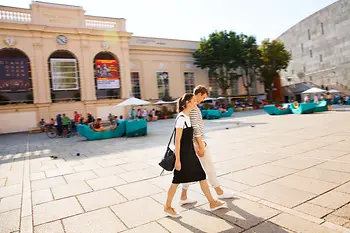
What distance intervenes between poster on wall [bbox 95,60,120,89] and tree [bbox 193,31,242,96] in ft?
36.7

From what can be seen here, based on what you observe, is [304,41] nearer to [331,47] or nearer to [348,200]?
[331,47]

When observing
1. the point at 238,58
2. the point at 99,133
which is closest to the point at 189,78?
the point at 238,58

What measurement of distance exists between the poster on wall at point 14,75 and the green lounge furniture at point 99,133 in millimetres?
11301

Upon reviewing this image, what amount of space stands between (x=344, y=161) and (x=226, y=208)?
308 centimetres

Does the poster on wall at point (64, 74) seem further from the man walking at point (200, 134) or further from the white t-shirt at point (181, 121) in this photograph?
the white t-shirt at point (181, 121)

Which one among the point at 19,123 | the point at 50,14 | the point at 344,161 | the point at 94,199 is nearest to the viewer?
the point at 94,199

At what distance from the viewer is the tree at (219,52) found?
97.8 feet

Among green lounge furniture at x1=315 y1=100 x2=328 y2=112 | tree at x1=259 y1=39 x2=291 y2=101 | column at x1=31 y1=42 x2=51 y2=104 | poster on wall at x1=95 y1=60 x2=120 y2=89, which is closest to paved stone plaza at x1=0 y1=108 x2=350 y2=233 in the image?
green lounge furniture at x1=315 y1=100 x2=328 y2=112

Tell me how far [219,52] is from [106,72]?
1355 cm

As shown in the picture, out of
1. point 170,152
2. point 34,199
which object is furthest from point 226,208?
point 34,199

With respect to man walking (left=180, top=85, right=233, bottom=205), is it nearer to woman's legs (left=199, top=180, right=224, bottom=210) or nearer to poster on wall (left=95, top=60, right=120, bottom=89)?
woman's legs (left=199, top=180, right=224, bottom=210)

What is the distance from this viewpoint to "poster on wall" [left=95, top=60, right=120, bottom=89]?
76.9 ft

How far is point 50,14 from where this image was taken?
2178cm

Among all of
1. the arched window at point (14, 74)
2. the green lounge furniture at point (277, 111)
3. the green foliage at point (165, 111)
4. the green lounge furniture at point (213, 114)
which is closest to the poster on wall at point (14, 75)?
the arched window at point (14, 74)
